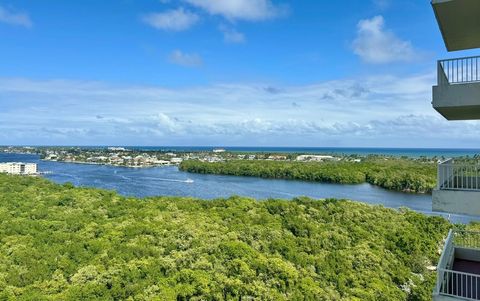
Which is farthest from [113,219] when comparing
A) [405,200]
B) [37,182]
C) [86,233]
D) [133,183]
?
[133,183]

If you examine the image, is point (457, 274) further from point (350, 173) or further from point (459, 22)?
point (350, 173)

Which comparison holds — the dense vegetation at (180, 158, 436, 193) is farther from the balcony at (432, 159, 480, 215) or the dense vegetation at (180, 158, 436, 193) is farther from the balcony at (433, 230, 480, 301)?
the balcony at (432, 159, 480, 215)

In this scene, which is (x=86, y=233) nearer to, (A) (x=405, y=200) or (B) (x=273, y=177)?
(A) (x=405, y=200)

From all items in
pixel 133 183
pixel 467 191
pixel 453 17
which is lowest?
pixel 133 183

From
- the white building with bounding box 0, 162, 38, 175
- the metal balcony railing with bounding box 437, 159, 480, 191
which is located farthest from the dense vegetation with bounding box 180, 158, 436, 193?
the metal balcony railing with bounding box 437, 159, 480, 191

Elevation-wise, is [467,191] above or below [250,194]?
above
